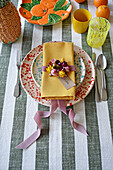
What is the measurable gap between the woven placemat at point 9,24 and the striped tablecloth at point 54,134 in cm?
13

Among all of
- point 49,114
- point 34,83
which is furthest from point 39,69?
point 49,114

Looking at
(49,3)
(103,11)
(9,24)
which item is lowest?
(9,24)

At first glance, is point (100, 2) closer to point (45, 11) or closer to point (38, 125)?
point (45, 11)

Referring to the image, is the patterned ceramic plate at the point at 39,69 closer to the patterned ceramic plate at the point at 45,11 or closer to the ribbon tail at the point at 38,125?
the ribbon tail at the point at 38,125

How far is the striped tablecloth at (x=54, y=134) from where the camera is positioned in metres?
0.51

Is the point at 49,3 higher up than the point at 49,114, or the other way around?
the point at 49,3

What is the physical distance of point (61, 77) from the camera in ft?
1.87

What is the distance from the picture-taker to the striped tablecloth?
0.51 meters

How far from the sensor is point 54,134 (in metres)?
0.55

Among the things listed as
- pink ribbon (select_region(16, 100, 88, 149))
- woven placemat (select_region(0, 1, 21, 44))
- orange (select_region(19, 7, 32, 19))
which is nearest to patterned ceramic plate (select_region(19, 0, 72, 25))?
orange (select_region(19, 7, 32, 19))

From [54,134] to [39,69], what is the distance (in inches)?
11.2

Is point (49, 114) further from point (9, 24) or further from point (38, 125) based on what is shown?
point (9, 24)

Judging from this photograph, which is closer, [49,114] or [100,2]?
[49,114]

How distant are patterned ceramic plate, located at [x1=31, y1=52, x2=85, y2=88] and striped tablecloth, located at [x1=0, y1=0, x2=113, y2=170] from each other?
86mm
